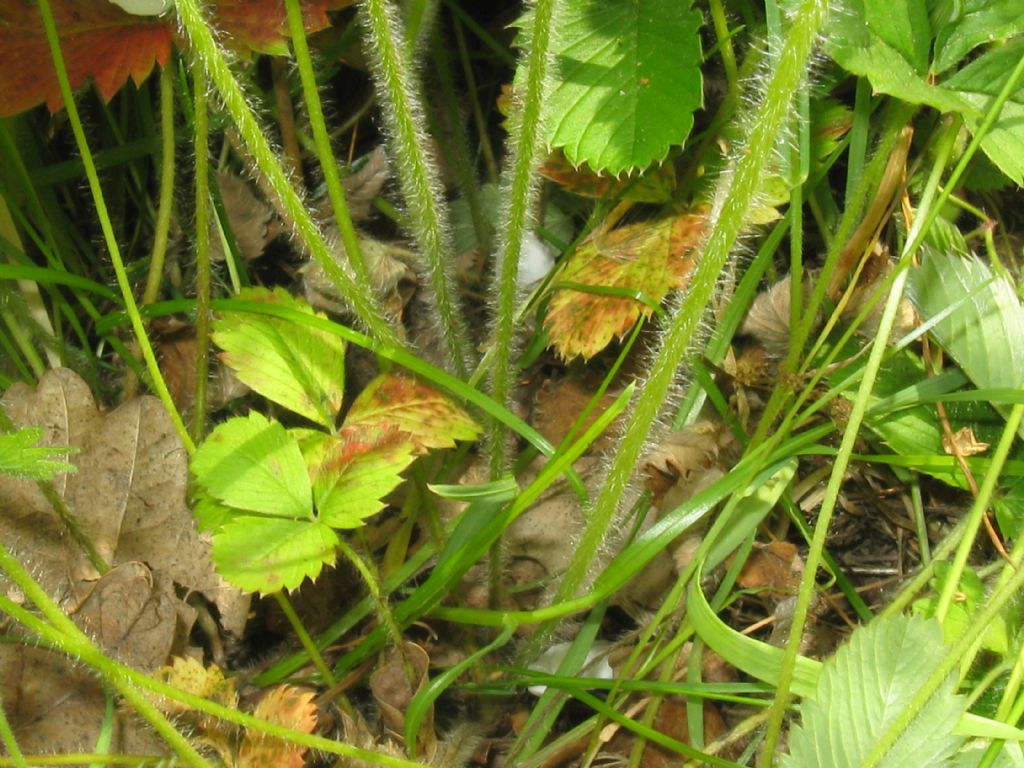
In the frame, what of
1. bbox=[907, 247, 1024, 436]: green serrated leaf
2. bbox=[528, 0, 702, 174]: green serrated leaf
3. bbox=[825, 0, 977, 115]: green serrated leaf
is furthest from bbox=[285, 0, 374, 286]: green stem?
bbox=[907, 247, 1024, 436]: green serrated leaf

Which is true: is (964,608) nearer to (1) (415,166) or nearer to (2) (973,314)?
(2) (973,314)

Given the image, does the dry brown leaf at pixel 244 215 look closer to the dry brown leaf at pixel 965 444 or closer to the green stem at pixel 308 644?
the green stem at pixel 308 644

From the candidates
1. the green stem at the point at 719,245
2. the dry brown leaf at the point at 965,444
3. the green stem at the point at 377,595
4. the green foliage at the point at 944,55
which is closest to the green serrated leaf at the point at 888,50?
the green foliage at the point at 944,55

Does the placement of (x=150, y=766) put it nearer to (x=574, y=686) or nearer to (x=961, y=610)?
(x=574, y=686)

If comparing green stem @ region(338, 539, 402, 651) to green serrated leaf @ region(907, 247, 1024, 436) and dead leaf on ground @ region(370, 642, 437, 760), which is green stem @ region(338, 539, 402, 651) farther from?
green serrated leaf @ region(907, 247, 1024, 436)

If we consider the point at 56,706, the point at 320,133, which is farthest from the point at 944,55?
the point at 56,706

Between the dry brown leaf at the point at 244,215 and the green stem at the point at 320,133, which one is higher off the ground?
the green stem at the point at 320,133
